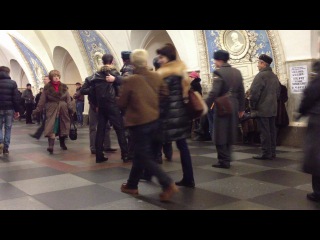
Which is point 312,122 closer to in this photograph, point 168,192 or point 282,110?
point 168,192

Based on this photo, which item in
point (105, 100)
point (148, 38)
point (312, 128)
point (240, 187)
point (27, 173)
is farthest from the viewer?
point (148, 38)

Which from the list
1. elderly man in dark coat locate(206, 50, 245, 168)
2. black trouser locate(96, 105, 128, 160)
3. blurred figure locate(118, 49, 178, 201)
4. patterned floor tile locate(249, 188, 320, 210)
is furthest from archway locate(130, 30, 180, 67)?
patterned floor tile locate(249, 188, 320, 210)

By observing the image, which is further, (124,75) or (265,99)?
(265,99)

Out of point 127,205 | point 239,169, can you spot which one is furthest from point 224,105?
point 127,205

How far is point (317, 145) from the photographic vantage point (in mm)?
3158

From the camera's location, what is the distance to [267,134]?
18.4ft

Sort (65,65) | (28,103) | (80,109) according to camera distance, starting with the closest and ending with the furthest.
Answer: (80,109) < (28,103) < (65,65)

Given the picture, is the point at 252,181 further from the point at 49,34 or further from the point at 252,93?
the point at 49,34

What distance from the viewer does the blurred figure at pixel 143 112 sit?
340 cm

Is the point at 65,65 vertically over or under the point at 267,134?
over

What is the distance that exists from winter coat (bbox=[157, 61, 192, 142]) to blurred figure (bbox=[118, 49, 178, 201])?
156 millimetres

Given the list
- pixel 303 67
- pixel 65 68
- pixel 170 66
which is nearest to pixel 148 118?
pixel 170 66

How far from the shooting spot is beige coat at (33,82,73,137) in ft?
21.2

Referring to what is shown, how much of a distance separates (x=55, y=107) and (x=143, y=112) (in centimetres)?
352
